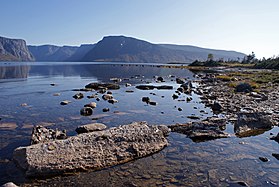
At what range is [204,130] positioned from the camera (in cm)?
1709

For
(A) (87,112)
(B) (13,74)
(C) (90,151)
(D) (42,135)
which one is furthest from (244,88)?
(B) (13,74)

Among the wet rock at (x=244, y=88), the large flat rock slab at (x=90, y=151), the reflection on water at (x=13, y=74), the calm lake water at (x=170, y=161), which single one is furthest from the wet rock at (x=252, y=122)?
the reflection on water at (x=13, y=74)

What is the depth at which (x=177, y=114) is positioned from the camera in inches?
929

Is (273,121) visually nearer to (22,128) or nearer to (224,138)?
(224,138)

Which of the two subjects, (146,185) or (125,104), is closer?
(146,185)

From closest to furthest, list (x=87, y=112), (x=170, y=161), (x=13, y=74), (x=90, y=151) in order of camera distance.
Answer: (x=90, y=151)
(x=170, y=161)
(x=87, y=112)
(x=13, y=74)

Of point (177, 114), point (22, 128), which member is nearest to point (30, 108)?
point (22, 128)

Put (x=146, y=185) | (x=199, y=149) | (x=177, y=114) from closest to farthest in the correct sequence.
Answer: (x=146, y=185) < (x=199, y=149) < (x=177, y=114)

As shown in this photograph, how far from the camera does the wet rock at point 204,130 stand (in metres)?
16.5

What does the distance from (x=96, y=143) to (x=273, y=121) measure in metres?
14.6

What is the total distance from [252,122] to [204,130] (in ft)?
13.9

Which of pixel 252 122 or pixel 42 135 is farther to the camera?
pixel 252 122

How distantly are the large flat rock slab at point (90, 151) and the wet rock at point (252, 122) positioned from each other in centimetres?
690

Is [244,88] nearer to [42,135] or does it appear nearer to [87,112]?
[87,112]
